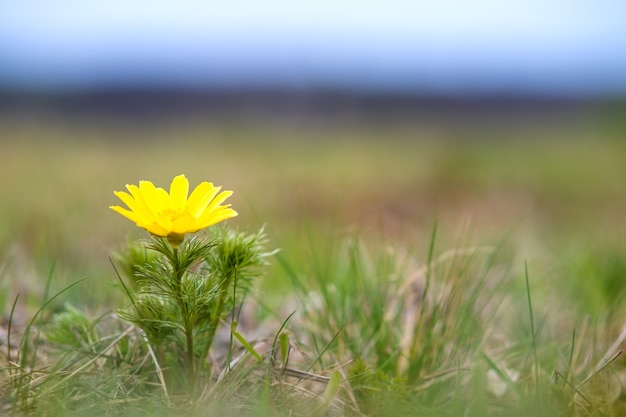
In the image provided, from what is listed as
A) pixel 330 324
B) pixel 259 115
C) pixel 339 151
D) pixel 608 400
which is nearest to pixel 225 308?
pixel 330 324

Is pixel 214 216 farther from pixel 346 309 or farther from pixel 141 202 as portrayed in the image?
pixel 346 309

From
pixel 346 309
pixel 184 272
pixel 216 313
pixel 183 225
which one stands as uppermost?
pixel 183 225

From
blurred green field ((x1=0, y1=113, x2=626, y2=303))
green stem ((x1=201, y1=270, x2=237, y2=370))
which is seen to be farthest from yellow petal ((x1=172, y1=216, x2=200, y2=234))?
blurred green field ((x1=0, y1=113, x2=626, y2=303))

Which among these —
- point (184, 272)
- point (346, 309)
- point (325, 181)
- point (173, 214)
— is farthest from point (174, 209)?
point (325, 181)

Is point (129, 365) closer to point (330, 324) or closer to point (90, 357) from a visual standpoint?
point (90, 357)

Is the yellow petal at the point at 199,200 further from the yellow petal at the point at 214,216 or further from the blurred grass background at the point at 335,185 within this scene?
the blurred grass background at the point at 335,185

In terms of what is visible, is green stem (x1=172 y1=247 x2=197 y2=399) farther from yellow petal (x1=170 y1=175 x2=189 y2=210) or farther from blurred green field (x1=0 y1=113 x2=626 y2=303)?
blurred green field (x1=0 y1=113 x2=626 y2=303)

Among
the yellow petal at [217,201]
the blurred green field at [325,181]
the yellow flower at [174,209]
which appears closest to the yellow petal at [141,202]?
the yellow flower at [174,209]
